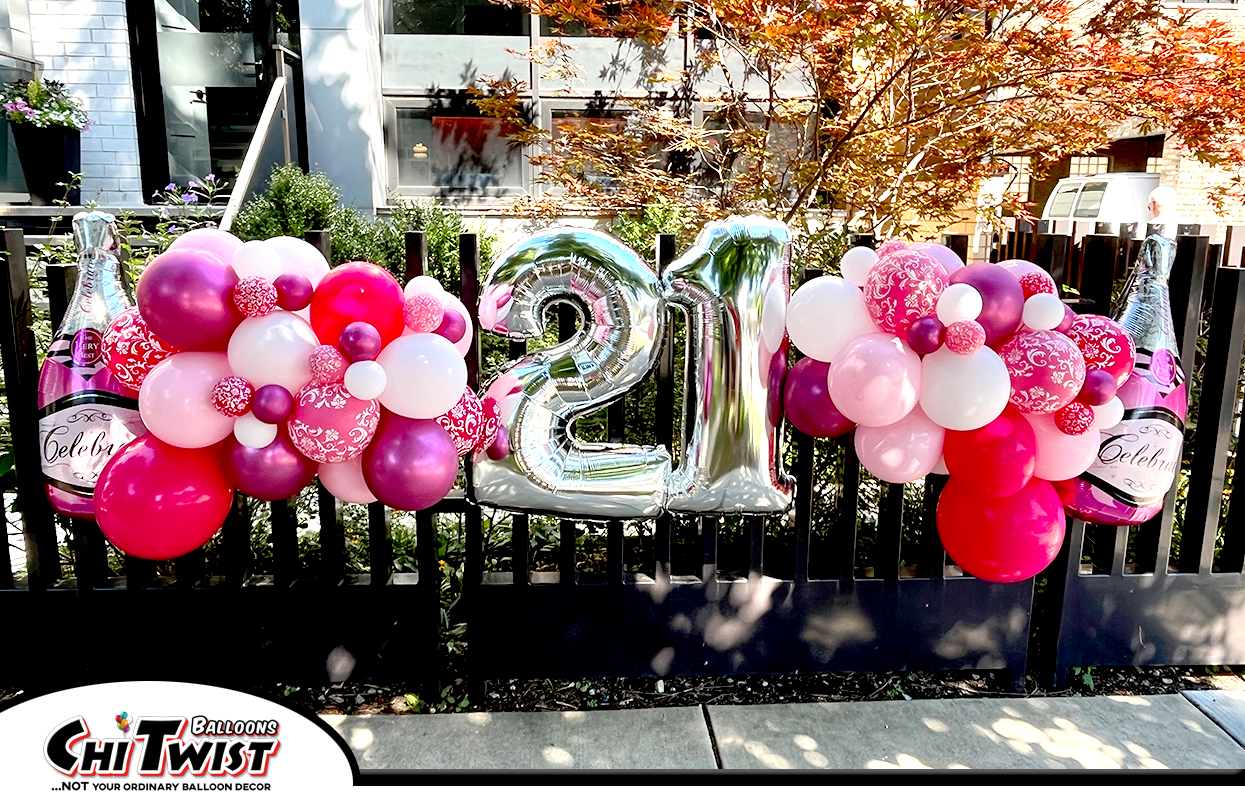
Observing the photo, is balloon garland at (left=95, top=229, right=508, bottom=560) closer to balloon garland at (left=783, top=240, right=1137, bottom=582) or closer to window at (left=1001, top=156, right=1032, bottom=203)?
balloon garland at (left=783, top=240, right=1137, bottom=582)

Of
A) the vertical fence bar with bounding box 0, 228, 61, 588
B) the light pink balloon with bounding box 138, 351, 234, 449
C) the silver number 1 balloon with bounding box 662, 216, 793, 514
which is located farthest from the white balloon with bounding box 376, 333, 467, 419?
the vertical fence bar with bounding box 0, 228, 61, 588

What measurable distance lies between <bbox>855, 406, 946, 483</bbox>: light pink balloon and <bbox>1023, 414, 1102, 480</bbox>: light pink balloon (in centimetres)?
23

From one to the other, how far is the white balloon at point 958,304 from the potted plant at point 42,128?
7.73 m

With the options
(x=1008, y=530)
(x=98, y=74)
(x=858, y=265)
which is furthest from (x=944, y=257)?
(x=98, y=74)

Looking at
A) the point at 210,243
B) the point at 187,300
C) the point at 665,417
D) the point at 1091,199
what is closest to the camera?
the point at 187,300

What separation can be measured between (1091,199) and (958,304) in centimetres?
1131

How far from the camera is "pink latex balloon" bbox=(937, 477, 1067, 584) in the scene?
2.20 meters

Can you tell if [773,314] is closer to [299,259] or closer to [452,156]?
[299,259]

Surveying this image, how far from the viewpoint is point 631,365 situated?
2346 millimetres

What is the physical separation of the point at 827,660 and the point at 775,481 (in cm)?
79

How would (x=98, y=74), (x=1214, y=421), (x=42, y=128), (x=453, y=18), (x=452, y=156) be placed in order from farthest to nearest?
(x=452, y=156)
(x=453, y=18)
(x=98, y=74)
(x=42, y=128)
(x=1214, y=421)

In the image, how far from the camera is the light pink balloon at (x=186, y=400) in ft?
6.36

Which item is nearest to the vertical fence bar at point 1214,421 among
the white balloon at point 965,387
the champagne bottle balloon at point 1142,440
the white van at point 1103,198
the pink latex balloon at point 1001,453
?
the champagne bottle balloon at point 1142,440

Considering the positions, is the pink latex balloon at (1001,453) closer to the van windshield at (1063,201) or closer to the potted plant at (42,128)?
the potted plant at (42,128)
